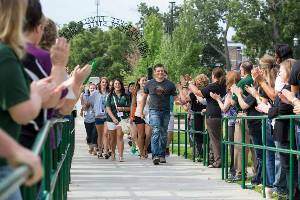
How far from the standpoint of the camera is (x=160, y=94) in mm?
15164

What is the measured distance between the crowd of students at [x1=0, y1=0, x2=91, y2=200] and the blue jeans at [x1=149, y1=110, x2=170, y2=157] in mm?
9783

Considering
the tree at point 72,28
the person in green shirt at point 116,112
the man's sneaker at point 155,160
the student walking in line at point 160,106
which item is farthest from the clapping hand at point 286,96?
the tree at point 72,28

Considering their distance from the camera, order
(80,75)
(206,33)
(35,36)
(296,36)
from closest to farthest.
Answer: (35,36)
(80,75)
(296,36)
(206,33)

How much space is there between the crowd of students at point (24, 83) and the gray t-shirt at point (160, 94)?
32.5 feet

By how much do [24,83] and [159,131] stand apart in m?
12.0

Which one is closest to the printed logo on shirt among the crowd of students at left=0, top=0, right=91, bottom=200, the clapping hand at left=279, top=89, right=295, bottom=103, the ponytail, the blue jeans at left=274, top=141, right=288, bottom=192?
the ponytail

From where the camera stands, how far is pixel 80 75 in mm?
5145

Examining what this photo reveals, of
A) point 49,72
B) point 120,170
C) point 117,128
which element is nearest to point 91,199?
point 120,170

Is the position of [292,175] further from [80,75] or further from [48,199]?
[48,199]

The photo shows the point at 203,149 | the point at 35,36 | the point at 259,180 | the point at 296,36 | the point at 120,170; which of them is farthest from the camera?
the point at 296,36

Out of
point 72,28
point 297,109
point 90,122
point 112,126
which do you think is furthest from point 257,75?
point 72,28

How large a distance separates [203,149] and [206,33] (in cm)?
9439

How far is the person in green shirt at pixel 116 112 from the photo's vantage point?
52.4 ft

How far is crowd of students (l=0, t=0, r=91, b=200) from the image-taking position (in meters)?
2.74
